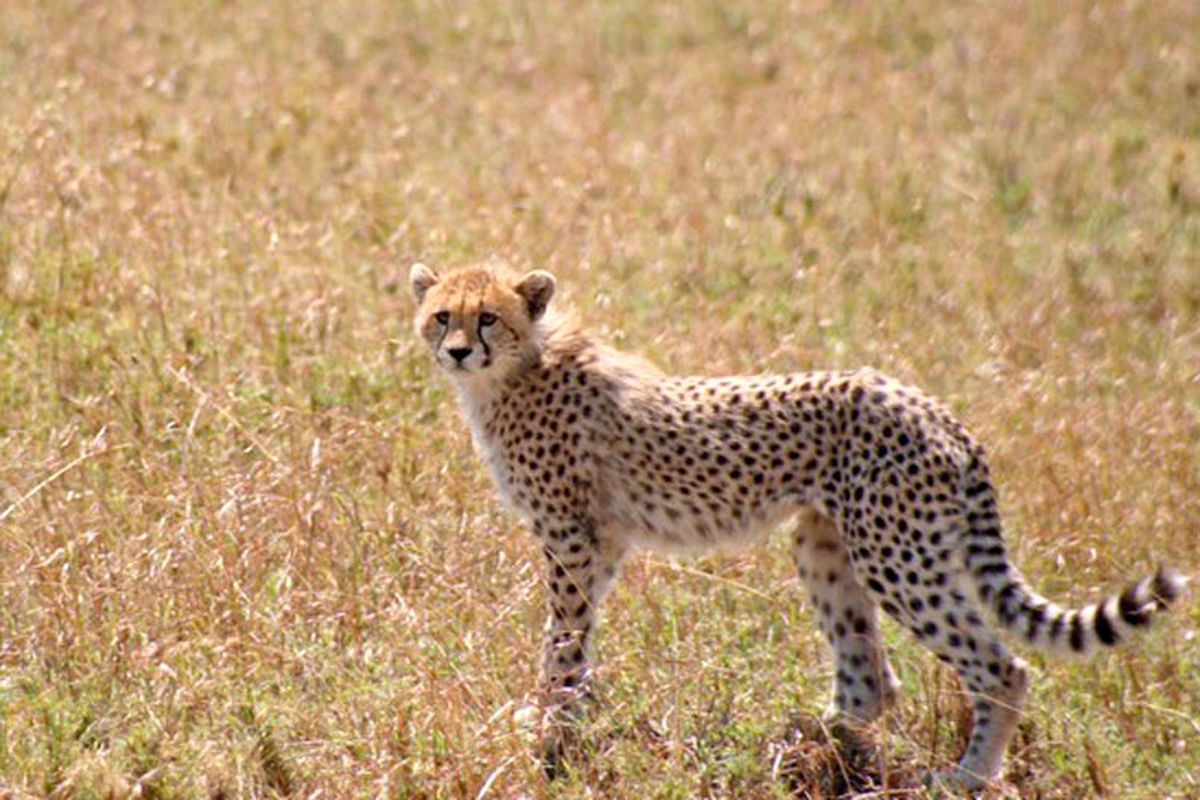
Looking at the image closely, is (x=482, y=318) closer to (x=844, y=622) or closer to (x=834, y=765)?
(x=844, y=622)

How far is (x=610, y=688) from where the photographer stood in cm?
527

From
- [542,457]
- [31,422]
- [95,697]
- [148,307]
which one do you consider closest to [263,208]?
[148,307]

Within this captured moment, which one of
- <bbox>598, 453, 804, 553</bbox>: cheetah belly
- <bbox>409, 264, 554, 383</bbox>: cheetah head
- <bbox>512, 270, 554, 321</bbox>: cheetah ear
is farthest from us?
<bbox>512, 270, 554, 321</bbox>: cheetah ear

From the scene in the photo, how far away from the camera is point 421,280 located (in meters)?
5.67

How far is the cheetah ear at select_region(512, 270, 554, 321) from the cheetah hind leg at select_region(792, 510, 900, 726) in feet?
2.91

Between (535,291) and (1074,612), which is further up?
(535,291)

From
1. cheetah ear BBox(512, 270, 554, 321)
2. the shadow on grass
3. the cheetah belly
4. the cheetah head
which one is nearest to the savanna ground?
the shadow on grass

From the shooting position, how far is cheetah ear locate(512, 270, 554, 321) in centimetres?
555

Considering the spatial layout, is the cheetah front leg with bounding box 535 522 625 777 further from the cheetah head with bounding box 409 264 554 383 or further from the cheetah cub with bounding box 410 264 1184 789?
the cheetah head with bounding box 409 264 554 383

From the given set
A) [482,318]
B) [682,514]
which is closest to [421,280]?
[482,318]

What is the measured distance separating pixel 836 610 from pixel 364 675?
119 cm

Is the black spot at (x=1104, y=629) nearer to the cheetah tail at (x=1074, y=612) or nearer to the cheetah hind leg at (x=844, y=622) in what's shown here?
the cheetah tail at (x=1074, y=612)

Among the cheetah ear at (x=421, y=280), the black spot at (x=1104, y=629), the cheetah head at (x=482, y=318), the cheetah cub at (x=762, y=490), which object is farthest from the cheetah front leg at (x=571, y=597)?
the black spot at (x=1104, y=629)

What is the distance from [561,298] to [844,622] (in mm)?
2210
